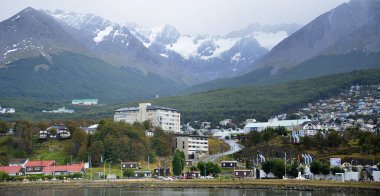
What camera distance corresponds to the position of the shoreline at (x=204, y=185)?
69.1 metres

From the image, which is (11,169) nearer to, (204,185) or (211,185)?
(204,185)

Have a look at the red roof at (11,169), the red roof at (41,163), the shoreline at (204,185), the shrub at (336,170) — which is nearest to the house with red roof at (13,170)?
the red roof at (11,169)

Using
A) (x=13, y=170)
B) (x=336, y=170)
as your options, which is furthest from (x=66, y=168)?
(x=336, y=170)

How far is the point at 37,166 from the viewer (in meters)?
95.9

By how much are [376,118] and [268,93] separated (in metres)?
55.8

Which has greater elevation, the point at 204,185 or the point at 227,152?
the point at 227,152

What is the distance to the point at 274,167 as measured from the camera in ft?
268

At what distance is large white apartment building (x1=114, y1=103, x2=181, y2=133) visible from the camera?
13762 cm

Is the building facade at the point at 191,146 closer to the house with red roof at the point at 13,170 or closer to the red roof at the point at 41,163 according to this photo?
the red roof at the point at 41,163

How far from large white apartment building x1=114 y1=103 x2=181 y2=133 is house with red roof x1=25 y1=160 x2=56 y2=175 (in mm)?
39777

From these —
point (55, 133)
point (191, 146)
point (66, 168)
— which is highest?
point (55, 133)

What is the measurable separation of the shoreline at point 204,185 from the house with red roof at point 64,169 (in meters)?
7.26

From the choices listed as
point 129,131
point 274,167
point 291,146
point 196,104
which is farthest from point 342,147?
point 196,104

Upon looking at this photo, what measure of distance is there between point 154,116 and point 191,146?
79.9ft
